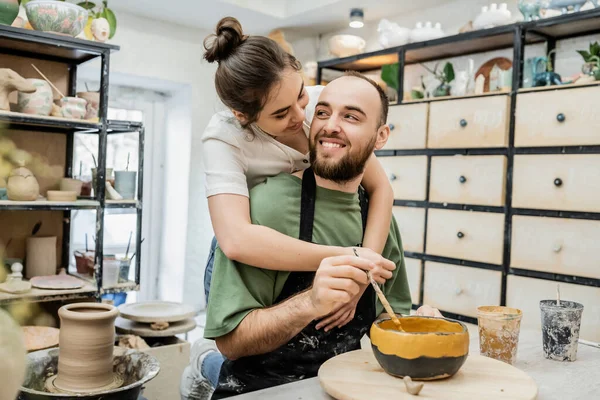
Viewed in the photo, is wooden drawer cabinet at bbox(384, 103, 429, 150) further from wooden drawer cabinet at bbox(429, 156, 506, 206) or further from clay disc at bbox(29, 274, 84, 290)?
clay disc at bbox(29, 274, 84, 290)

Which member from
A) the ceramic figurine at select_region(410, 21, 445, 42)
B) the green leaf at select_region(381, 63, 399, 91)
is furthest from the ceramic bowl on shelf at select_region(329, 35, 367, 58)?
the ceramic figurine at select_region(410, 21, 445, 42)

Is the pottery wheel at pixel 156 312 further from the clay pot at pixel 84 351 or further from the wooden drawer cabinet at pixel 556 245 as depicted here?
the wooden drawer cabinet at pixel 556 245

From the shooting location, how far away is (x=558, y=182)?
2912mm

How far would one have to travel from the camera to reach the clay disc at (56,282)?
274cm

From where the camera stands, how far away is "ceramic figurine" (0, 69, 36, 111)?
8.31 feet

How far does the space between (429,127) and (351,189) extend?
2325mm

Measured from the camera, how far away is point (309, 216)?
4.28 ft

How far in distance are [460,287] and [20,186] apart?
2503 millimetres

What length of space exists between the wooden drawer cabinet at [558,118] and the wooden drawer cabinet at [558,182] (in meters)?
0.09

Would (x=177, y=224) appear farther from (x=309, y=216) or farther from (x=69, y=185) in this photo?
(x=309, y=216)

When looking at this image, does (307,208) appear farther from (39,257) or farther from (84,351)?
(39,257)

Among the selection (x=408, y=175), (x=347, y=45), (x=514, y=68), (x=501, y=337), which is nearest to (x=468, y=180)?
(x=408, y=175)

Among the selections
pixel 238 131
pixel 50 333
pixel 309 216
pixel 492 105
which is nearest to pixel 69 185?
pixel 50 333

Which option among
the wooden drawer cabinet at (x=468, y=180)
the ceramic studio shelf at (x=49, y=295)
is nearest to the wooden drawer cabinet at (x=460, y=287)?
the wooden drawer cabinet at (x=468, y=180)
